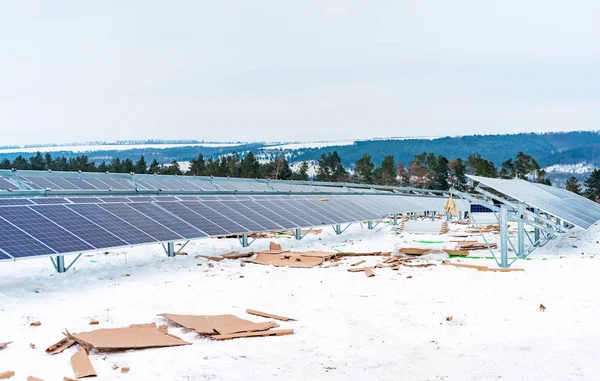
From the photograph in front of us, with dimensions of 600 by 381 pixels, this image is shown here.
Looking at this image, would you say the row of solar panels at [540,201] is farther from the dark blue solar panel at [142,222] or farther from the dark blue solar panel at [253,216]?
the dark blue solar panel at [142,222]

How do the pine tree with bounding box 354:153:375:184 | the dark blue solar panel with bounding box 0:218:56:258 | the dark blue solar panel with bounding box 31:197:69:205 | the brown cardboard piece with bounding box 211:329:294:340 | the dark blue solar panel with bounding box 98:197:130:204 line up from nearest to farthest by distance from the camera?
the brown cardboard piece with bounding box 211:329:294:340
the dark blue solar panel with bounding box 0:218:56:258
the dark blue solar panel with bounding box 31:197:69:205
the dark blue solar panel with bounding box 98:197:130:204
the pine tree with bounding box 354:153:375:184

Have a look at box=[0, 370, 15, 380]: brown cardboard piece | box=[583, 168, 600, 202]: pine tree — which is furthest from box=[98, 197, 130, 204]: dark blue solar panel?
box=[583, 168, 600, 202]: pine tree

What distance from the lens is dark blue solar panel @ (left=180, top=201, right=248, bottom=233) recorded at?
24109 millimetres

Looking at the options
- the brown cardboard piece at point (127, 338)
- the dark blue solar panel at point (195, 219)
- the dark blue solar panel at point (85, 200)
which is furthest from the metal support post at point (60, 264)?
the brown cardboard piece at point (127, 338)

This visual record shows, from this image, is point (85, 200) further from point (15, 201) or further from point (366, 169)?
point (366, 169)

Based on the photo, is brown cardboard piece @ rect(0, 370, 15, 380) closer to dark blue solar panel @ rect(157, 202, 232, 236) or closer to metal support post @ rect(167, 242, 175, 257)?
dark blue solar panel @ rect(157, 202, 232, 236)

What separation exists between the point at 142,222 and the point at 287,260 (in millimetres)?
5767

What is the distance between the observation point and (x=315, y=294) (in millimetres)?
16922

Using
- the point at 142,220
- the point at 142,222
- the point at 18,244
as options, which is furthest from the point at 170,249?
the point at 18,244

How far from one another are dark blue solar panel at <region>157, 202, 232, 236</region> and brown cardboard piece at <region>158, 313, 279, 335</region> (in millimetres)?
9115

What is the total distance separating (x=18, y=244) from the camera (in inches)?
630

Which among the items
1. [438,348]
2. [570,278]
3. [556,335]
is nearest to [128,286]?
[438,348]

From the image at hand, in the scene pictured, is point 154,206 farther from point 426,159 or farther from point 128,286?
point 426,159

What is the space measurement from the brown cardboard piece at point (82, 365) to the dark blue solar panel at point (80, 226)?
728 centimetres
